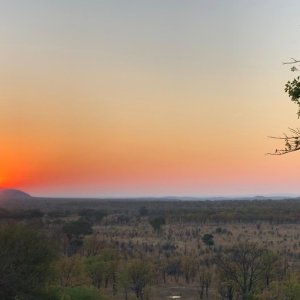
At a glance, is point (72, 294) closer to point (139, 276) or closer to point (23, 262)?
point (23, 262)

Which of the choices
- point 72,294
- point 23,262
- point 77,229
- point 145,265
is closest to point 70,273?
point 145,265

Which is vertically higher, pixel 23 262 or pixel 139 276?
pixel 23 262

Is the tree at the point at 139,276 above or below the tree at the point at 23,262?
below

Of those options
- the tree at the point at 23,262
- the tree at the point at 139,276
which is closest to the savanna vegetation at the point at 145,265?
the tree at the point at 23,262

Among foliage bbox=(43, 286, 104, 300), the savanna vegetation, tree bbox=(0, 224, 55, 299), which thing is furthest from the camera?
the savanna vegetation

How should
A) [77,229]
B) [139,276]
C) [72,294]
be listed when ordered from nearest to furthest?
[72,294] < [139,276] < [77,229]

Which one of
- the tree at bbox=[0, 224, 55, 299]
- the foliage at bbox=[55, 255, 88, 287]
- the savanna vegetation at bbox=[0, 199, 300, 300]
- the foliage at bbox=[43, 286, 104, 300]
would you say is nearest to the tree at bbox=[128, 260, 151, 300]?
the savanna vegetation at bbox=[0, 199, 300, 300]

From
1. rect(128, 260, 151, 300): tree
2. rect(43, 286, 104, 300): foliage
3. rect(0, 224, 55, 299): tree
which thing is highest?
rect(0, 224, 55, 299): tree

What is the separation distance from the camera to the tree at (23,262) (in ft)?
107

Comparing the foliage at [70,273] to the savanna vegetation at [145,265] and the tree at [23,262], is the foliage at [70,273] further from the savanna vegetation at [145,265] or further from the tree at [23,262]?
the tree at [23,262]

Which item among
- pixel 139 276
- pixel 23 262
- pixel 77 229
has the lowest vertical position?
pixel 139 276

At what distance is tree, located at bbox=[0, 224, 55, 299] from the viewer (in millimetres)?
32469

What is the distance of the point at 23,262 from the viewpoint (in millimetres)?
37938

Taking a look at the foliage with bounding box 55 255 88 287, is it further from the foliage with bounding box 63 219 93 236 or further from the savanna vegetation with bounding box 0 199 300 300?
the foliage with bounding box 63 219 93 236
